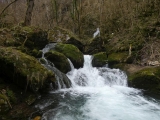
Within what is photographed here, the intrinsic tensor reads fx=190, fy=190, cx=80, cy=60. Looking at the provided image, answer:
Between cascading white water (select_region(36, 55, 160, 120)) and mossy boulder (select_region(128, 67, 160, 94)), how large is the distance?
428mm

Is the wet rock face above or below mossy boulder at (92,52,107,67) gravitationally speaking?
above

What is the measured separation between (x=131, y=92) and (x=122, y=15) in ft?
29.6

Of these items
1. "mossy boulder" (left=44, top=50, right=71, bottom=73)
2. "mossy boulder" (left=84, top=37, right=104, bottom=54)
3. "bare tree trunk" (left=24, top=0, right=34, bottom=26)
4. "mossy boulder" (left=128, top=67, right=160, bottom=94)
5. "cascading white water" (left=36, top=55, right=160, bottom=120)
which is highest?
"bare tree trunk" (left=24, top=0, right=34, bottom=26)

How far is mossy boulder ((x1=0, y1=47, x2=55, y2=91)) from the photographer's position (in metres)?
6.66

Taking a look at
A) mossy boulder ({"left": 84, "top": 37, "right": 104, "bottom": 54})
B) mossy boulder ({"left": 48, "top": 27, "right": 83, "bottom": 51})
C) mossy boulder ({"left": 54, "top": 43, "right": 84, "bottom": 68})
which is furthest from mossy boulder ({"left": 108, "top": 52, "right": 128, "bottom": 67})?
mossy boulder ({"left": 48, "top": 27, "right": 83, "bottom": 51})

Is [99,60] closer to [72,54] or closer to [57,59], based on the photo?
[72,54]

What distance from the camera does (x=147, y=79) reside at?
28.7 feet

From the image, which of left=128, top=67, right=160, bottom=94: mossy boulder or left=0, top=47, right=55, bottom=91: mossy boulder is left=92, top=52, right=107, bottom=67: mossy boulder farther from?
left=0, top=47, right=55, bottom=91: mossy boulder

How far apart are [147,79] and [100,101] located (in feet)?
9.53

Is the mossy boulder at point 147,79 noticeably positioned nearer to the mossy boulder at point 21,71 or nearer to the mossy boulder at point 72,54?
the mossy boulder at point 72,54

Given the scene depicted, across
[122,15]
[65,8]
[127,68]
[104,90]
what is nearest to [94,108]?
[104,90]

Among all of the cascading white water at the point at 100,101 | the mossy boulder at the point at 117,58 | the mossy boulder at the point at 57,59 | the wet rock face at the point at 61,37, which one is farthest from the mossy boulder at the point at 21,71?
the wet rock face at the point at 61,37

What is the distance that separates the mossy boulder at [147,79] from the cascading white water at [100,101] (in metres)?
0.43

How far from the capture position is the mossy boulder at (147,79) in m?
8.56
